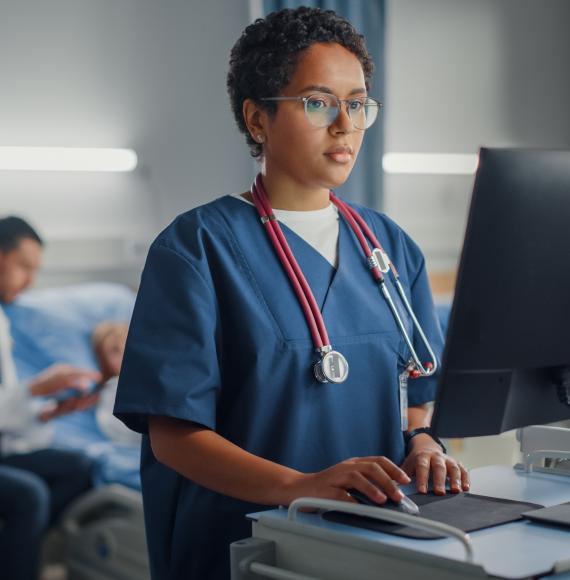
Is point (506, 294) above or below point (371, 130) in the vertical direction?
below

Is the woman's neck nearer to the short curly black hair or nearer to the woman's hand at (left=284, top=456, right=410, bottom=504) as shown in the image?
the short curly black hair

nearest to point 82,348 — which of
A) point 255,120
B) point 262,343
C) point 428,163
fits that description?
point 428,163

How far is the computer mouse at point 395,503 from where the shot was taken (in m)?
1.03

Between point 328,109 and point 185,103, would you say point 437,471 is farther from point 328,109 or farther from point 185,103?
point 185,103

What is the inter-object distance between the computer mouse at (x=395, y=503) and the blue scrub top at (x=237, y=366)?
28 cm

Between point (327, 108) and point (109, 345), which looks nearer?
point (327, 108)

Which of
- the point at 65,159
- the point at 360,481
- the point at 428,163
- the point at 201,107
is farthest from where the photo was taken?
the point at 428,163

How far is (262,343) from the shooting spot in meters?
1.32

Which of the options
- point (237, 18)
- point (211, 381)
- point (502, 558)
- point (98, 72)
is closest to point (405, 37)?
point (237, 18)

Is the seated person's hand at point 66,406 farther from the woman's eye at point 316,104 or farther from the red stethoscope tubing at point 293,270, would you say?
the woman's eye at point 316,104

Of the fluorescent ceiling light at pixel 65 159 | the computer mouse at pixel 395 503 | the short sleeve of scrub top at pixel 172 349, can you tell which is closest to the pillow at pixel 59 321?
the fluorescent ceiling light at pixel 65 159

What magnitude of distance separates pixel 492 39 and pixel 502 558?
3.54 m

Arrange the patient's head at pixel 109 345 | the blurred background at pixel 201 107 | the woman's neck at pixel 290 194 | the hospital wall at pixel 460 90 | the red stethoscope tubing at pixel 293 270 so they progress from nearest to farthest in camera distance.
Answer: the red stethoscope tubing at pixel 293 270, the woman's neck at pixel 290 194, the patient's head at pixel 109 345, the blurred background at pixel 201 107, the hospital wall at pixel 460 90

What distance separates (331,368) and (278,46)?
0.52 m
